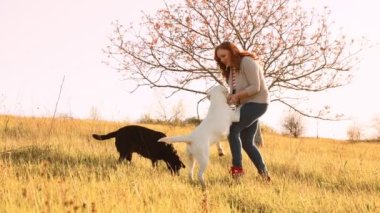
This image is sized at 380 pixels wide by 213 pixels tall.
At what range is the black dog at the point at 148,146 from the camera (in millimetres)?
7840

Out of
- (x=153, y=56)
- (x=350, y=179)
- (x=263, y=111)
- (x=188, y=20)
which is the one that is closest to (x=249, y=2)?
(x=188, y=20)

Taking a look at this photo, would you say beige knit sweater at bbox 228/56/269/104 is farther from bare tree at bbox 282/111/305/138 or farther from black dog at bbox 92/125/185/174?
bare tree at bbox 282/111/305/138

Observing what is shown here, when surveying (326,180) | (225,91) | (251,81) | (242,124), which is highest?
(251,81)

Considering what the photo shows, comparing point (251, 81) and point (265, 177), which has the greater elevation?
point (251, 81)

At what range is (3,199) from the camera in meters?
4.48

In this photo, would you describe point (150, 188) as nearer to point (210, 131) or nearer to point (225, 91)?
point (210, 131)

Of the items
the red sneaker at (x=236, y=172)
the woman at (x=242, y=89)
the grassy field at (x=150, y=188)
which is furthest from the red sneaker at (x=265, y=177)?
the red sneaker at (x=236, y=172)

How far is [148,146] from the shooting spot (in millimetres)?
7848

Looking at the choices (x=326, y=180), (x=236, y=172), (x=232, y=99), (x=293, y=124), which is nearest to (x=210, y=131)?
(x=232, y=99)

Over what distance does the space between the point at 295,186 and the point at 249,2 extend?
11242mm

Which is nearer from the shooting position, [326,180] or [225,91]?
[225,91]

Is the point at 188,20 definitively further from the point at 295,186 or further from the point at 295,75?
the point at 295,186

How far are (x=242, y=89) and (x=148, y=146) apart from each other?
5.60 ft

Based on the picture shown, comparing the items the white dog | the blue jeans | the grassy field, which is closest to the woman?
the blue jeans
